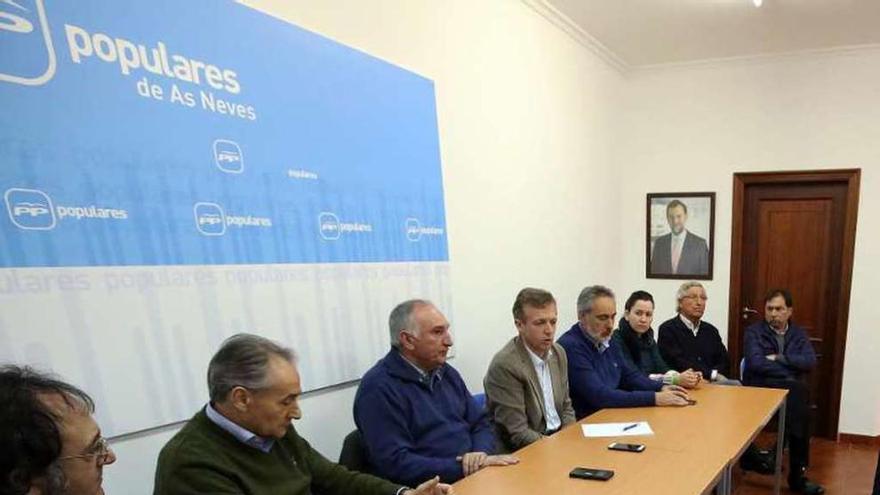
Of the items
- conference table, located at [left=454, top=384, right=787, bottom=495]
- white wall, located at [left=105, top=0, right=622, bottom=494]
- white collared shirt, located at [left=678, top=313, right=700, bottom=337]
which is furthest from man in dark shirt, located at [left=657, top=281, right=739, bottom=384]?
conference table, located at [left=454, top=384, right=787, bottom=495]

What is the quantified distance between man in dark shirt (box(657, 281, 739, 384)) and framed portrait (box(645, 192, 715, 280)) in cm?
114

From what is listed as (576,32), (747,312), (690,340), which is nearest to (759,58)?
(576,32)

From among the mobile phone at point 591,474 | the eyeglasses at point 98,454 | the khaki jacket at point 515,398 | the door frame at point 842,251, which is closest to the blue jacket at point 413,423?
the khaki jacket at point 515,398

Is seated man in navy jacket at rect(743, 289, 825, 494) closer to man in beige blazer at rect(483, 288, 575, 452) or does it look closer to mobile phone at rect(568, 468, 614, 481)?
man in beige blazer at rect(483, 288, 575, 452)

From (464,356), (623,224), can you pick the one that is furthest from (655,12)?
(464,356)

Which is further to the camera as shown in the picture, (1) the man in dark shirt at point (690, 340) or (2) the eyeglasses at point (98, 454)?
(1) the man in dark shirt at point (690, 340)

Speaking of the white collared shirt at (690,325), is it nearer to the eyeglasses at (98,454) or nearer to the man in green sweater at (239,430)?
the man in green sweater at (239,430)

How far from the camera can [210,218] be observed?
181 centimetres

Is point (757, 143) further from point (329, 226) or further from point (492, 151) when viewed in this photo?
point (329, 226)

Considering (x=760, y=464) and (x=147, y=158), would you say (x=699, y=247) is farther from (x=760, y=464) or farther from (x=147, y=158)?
(x=147, y=158)

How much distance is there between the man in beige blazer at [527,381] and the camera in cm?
247

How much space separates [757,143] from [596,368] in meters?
3.02

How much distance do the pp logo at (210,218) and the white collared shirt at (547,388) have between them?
4.88 ft

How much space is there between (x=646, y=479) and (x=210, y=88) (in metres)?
1.93
